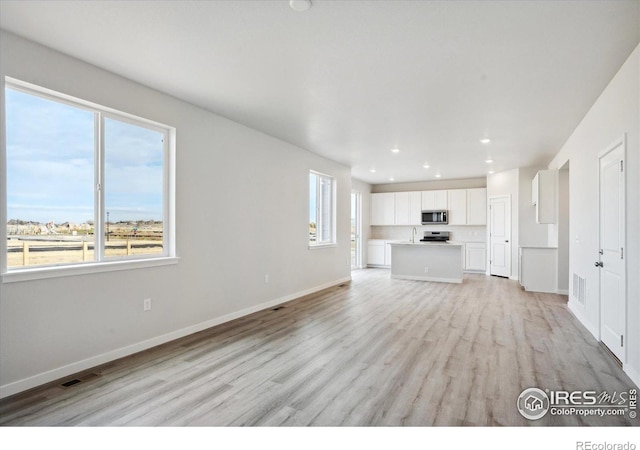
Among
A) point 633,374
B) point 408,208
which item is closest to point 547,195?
point 408,208

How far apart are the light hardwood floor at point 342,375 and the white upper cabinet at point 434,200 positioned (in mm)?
5165

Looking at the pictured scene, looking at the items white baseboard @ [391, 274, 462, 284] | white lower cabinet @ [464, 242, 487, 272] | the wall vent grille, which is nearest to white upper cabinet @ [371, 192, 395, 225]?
white lower cabinet @ [464, 242, 487, 272]

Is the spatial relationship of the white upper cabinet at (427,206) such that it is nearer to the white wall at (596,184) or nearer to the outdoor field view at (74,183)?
the white wall at (596,184)

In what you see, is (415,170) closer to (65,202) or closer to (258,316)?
(258,316)

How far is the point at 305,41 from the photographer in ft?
8.70

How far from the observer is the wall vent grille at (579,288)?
4.43 m

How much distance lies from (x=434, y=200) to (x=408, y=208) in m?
0.77

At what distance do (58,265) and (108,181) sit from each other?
0.84m

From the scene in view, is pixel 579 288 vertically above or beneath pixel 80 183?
beneath

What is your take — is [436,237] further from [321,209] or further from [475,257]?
[321,209]

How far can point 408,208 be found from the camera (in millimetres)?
10250

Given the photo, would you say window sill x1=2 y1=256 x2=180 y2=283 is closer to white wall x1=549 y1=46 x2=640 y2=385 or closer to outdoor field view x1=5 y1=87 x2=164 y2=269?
outdoor field view x1=5 y1=87 x2=164 y2=269

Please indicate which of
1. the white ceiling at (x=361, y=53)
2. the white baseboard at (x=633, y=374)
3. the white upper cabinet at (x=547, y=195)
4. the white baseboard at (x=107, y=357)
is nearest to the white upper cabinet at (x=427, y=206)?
the white upper cabinet at (x=547, y=195)
